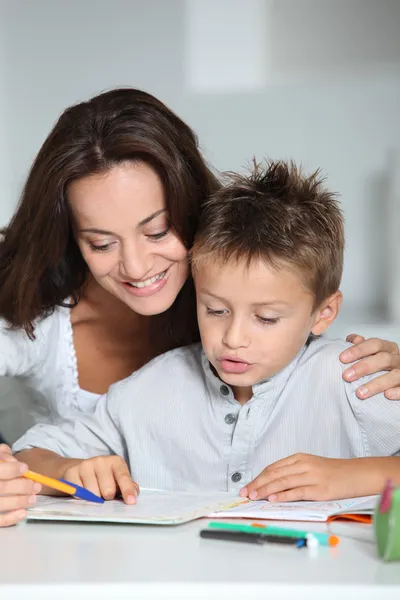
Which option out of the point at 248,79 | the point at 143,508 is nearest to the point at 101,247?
the point at 143,508

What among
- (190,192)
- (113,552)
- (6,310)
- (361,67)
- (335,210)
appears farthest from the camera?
(361,67)

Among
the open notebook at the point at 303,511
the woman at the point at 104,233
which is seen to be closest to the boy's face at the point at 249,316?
the woman at the point at 104,233

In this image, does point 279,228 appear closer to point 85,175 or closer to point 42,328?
point 85,175

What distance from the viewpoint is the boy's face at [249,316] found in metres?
1.12

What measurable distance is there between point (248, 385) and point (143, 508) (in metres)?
0.33

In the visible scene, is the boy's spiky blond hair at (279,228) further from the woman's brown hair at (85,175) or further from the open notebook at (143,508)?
the open notebook at (143,508)

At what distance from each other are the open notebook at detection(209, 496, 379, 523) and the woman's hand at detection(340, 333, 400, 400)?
27 centimetres

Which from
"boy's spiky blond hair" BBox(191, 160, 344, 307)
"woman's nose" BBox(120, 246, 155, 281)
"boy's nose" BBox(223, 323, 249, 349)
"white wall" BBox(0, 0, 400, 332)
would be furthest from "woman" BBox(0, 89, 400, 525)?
"white wall" BBox(0, 0, 400, 332)

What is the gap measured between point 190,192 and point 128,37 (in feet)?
3.80

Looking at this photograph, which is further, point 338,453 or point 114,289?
point 114,289

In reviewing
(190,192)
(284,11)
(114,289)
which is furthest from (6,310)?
(284,11)

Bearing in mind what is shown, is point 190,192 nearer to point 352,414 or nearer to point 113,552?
point 352,414

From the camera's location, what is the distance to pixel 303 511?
0.90m

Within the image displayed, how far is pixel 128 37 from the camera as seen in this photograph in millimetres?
2375
